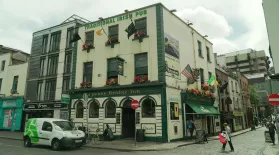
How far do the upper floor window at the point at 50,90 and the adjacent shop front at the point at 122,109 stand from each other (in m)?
4.47

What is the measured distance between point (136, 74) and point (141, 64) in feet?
3.31

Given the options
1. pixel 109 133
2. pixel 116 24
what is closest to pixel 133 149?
pixel 109 133

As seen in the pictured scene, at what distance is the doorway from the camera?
18453mm

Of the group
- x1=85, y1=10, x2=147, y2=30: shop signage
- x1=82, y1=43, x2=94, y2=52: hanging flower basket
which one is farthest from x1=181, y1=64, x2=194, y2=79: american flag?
x1=82, y1=43, x2=94, y2=52: hanging flower basket

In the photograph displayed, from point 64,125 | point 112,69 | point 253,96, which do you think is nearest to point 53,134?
point 64,125

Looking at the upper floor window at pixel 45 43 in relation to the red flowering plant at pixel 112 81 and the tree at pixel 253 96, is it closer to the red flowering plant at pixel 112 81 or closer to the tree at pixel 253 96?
the red flowering plant at pixel 112 81

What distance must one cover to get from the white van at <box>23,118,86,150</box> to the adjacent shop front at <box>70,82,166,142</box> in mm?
2729

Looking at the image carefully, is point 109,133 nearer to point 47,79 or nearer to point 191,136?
point 191,136

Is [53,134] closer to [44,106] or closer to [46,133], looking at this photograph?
[46,133]

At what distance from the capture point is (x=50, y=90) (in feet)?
81.1

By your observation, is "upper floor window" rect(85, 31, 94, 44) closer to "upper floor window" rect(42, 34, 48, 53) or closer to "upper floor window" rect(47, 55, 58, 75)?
"upper floor window" rect(47, 55, 58, 75)

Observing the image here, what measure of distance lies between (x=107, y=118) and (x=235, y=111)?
22792 mm

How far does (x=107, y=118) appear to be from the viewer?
740 inches

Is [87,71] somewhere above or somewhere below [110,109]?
above
